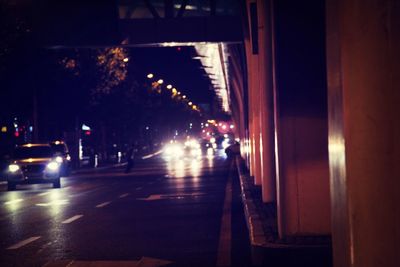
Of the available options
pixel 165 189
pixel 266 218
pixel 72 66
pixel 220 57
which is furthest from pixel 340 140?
pixel 72 66

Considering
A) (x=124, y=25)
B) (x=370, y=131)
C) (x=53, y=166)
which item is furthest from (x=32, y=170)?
(x=370, y=131)

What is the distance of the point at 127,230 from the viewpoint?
45.3ft

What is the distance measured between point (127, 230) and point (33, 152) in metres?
17.8

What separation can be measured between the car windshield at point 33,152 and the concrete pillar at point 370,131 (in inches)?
1033

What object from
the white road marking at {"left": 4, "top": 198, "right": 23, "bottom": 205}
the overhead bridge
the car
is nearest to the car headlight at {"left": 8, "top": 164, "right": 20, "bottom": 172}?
the car

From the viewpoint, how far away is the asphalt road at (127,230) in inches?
410

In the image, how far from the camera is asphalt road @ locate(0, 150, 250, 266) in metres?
10.4

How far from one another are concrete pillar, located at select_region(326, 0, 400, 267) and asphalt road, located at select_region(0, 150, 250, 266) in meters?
4.78

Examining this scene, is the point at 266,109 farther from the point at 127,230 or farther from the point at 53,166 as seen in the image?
the point at 53,166

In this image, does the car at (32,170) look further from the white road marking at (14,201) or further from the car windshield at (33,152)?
the white road marking at (14,201)

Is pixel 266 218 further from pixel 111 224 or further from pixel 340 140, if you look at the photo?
pixel 340 140

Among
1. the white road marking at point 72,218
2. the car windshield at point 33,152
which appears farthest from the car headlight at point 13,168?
the white road marking at point 72,218

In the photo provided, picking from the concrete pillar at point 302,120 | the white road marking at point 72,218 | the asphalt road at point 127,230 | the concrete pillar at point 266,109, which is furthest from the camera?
the concrete pillar at point 266,109

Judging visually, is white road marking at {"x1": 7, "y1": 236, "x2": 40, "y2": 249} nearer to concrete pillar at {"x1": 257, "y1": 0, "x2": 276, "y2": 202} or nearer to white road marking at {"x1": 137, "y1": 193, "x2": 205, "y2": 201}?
concrete pillar at {"x1": 257, "y1": 0, "x2": 276, "y2": 202}
